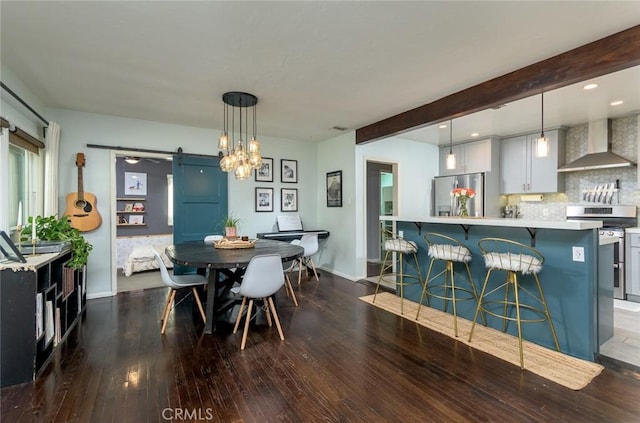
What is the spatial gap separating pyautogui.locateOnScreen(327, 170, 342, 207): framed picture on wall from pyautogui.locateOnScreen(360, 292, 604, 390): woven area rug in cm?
235

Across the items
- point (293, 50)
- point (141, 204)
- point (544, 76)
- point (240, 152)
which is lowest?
point (141, 204)

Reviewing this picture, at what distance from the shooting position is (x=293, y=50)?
237 cm

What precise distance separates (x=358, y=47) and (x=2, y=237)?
2.99m

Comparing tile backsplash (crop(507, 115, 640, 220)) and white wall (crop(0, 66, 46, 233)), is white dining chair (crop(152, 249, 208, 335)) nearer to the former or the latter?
white wall (crop(0, 66, 46, 233))

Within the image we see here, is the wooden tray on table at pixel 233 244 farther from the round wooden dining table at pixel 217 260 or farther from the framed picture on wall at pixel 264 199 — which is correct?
the framed picture on wall at pixel 264 199

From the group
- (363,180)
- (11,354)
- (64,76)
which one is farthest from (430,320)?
(64,76)

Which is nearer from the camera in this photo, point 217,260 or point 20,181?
point 217,260

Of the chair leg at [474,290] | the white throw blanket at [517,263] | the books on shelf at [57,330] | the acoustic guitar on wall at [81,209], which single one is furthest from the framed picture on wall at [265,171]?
the white throw blanket at [517,263]

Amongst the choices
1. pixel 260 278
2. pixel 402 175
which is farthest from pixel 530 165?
pixel 260 278

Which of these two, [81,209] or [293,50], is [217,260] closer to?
[293,50]

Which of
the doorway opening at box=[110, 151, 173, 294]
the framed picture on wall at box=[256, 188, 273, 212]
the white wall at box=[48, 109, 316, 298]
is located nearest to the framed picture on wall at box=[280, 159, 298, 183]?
the framed picture on wall at box=[256, 188, 273, 212]

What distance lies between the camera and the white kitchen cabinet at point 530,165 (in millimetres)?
4574

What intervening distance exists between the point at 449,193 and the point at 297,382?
460 centimetres

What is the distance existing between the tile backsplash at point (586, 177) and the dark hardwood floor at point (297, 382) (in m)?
3.21
